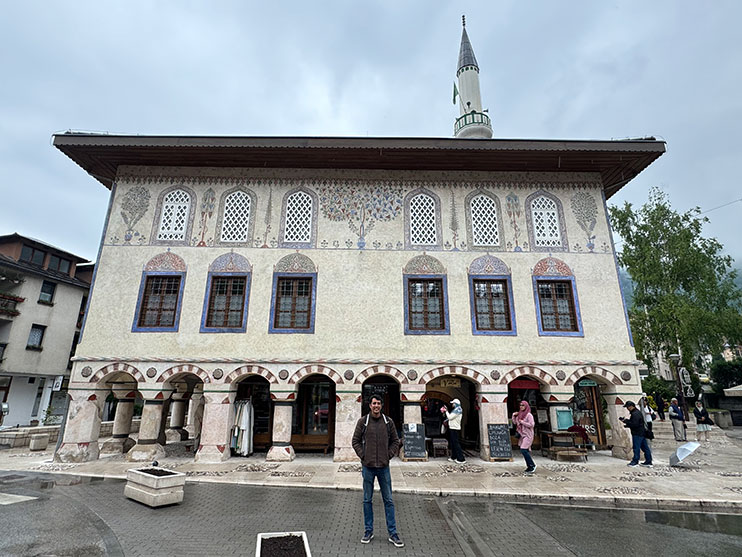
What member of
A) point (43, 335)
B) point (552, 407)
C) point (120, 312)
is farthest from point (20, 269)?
point (552, 407)

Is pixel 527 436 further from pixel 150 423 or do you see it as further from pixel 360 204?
pixel 150 423

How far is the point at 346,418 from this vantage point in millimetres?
9883

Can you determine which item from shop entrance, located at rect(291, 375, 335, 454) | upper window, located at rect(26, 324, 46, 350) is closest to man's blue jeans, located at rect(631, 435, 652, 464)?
shop entrance, located at rect(291, 375, 335, 454)

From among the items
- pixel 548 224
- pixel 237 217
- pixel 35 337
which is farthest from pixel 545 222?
pixel 35 337

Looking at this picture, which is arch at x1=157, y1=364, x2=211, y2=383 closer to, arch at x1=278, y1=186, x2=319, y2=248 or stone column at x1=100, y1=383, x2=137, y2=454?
stone column at x1=100, y1=383, x2=137, y2=454

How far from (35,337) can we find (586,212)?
26170 millimetres

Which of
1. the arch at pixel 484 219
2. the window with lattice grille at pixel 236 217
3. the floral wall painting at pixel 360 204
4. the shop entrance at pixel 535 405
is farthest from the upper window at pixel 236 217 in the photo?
the shop entrance at pixel 535 405

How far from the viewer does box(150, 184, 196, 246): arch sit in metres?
11.1

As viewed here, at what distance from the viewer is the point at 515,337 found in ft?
34.2

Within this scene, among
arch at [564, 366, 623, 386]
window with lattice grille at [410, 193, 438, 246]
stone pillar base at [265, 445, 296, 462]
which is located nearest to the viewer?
stone pillar base at [265, 445, 296, 462]

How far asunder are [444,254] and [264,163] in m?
6.14

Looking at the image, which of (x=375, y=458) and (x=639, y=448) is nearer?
(x=375, y=458)

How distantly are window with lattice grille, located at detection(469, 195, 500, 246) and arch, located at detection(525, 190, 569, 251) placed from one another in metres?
1.01

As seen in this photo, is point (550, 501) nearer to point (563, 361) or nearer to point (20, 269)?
point (563, 361)
